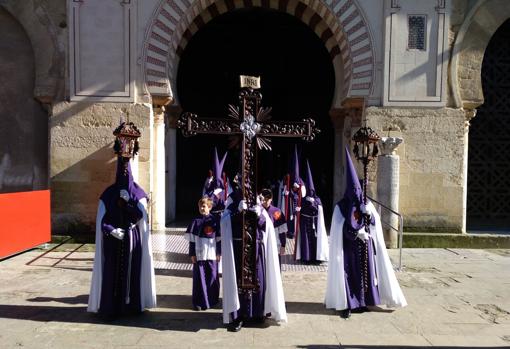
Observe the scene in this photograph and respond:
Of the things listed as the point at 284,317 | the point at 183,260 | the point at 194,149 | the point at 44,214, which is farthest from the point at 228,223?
the point at 194,149

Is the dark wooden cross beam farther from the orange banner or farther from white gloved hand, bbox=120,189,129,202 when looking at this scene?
the orange banner

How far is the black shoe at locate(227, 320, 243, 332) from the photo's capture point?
4.05 m

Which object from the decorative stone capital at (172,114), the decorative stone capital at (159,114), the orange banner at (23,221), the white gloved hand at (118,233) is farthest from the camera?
the decorative stone capital at (172,114)

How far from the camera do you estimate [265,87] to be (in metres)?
12.9

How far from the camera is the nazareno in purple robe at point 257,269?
414 centimetres

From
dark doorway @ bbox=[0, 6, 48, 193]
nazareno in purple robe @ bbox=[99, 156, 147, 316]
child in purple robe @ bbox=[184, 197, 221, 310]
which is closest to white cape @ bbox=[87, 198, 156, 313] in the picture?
nazareno in purple robe @ bbox=[99, 156, 147, 316]

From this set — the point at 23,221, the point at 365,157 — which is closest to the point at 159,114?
the point at 23,221

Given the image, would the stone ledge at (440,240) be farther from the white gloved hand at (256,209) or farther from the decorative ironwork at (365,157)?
the white gloved hand at (256,209)

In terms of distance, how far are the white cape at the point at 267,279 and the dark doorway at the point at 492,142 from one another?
6543 mm

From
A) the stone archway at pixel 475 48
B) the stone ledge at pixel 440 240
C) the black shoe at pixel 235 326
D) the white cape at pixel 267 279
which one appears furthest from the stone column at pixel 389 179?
the black shoe at pixel 235 326

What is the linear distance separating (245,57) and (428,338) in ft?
33.5

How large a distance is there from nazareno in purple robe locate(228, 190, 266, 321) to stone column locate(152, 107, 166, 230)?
445 centimetres

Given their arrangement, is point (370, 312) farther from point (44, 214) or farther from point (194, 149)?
point (194, 149)

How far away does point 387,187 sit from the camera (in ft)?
24.7
